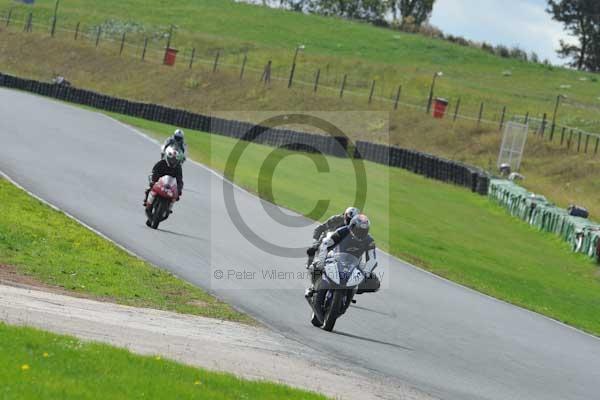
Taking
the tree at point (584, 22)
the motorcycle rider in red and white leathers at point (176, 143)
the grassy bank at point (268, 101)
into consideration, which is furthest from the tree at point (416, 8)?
the motorcycle rider in red and white leathers at point (176, 143)

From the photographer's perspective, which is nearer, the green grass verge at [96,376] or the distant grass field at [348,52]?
the green grass verge at [96,376]

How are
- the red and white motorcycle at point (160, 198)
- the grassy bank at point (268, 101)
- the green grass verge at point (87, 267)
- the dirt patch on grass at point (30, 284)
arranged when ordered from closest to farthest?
the dirt patch on grass at point (30, 284) → the green grass verge at point (87, 267) → the red and white motorcycle at point (160, 198) → the grassy bank at point (268, 101)

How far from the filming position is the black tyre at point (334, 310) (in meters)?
15.0

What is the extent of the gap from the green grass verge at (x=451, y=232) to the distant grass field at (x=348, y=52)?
81.1 ft

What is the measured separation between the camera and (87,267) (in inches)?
666

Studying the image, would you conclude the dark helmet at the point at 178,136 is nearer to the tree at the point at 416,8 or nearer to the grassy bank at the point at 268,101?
the grassy bank at the point at 268,101

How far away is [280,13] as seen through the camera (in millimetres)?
106188

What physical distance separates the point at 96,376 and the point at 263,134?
4263 cm

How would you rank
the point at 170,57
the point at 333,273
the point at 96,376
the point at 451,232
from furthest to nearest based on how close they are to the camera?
the point at 170,57, the point at 451,232, the point at 333,273, the point at 96,376

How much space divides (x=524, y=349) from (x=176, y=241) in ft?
22.6

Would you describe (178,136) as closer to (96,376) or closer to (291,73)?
(96,376)

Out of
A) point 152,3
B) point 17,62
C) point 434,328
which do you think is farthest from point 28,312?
point 152,3

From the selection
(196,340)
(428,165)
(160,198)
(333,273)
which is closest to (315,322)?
(333,273)

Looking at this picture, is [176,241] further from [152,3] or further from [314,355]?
[152,3]
